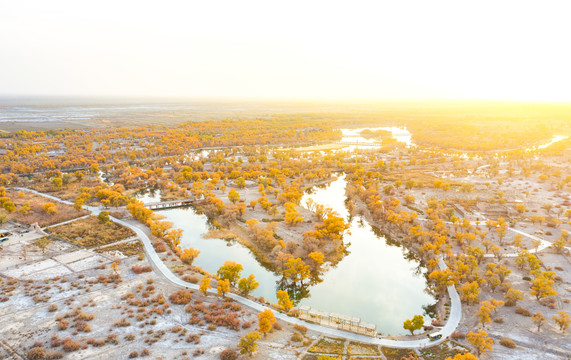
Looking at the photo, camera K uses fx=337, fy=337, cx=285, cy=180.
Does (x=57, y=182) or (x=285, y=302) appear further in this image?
(x=57, y=182)

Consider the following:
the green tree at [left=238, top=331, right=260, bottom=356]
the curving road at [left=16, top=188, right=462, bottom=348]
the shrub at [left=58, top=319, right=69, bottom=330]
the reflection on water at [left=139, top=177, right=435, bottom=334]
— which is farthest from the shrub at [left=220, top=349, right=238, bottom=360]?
the shrub at [left=58, top=319, right=69, bottom=330]

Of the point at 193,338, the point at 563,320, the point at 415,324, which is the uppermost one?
the point at 563,320

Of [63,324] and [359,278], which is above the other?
[63,324]

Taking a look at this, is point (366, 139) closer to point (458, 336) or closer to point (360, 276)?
point (360, 276)

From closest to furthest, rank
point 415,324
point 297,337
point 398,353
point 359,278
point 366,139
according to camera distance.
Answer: point 398,353
point 297,337
point 415,324
point 359,278
point 366,139

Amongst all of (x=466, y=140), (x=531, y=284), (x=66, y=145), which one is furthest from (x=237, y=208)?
(x=466, y=140)

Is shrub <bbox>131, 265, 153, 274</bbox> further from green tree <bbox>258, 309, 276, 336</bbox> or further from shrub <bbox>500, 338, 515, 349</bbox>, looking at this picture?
shrub <bbox>500, 338, 515, 349</bbox>

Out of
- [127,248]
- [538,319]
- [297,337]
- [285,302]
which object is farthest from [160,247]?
[538,319]

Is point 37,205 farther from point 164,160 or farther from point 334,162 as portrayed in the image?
point 334,162
